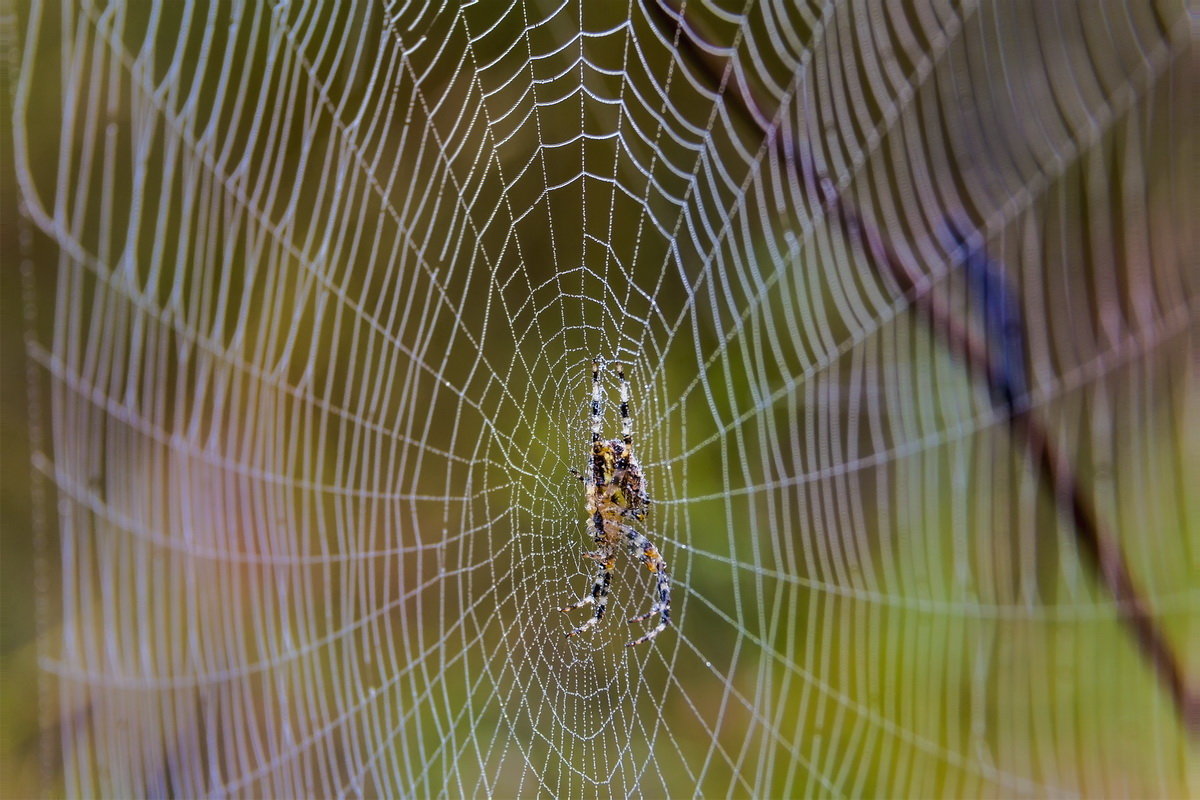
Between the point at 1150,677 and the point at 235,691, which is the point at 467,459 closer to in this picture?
the point at 235,691

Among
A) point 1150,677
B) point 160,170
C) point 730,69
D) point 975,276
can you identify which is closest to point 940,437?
point 975,276

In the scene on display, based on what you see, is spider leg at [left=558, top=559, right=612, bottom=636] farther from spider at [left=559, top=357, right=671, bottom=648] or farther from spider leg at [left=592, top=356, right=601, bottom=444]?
spider leg at [left=592, top=356, right=601, bottom=444]

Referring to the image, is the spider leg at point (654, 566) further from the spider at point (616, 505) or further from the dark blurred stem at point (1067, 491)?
the dark blurred stem at point (1067, 491)

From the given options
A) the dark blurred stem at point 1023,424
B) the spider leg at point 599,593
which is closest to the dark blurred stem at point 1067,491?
the dark blurred stem at point 1023,424

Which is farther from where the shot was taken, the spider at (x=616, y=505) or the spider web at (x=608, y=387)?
the spider at (x=616, y=505)

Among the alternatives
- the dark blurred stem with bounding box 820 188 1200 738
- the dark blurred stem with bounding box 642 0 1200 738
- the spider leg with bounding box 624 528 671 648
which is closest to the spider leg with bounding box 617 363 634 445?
the spider leg with bounding box 624 528 671 648

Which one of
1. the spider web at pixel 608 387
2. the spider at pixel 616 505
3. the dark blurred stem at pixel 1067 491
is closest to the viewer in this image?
the dark blurred stem at pixel 1067 491
